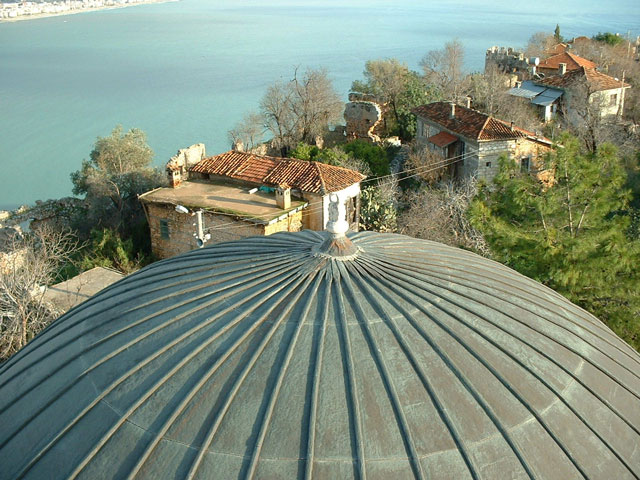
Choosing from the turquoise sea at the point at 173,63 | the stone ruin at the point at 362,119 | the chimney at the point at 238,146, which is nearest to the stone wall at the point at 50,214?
the chimney at the point at 238,146

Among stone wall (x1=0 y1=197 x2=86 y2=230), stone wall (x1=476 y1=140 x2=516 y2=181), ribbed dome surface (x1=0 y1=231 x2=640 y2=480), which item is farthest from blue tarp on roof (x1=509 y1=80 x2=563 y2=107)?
ribbed dome surface (x1=0 y1=231 x2=640 y2=480)

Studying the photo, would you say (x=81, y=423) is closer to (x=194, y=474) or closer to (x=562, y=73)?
(x=194, y=474)

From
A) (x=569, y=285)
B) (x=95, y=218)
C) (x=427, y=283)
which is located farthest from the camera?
(x=95, y=218)

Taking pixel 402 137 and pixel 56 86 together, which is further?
pixel 56 86

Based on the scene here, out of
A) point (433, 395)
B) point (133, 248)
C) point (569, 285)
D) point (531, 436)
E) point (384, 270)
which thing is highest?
point (384, 270)

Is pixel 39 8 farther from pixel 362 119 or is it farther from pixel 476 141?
pixel 476 141

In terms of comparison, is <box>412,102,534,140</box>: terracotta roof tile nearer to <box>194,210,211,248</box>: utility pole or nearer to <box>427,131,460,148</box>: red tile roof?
<box>427,131,460,148</box>: red tile roof

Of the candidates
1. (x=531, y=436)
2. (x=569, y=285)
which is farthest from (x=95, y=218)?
(x=531, y=436)

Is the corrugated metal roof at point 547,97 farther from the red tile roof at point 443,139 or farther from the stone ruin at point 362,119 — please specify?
the red tile roof at point 443,139
